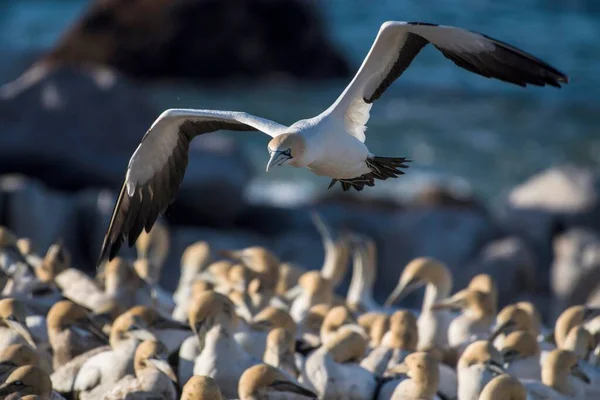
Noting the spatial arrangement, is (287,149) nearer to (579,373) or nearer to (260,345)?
(260,345)

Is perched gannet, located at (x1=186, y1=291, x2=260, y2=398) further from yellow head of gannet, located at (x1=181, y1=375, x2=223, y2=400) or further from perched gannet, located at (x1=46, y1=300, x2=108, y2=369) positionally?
yellow head of gannet, located at (x1=181, y1=375, x2=223, y2=400)

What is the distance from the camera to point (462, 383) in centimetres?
744

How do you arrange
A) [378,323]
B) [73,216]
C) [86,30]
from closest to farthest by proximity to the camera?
[378,323] → [73,216] → [86,30]

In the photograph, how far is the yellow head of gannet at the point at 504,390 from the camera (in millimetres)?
6586

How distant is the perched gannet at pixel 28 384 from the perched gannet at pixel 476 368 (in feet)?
7.83

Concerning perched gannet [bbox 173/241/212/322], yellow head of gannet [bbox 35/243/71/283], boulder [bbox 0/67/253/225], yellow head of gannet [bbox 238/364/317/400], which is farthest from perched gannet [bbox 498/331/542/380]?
boulder [bbox 0/67/253/225]

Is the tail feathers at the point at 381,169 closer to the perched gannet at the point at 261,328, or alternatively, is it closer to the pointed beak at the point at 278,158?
the pointed beak at the point at 278,158

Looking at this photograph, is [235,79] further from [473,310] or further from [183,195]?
[473,310]

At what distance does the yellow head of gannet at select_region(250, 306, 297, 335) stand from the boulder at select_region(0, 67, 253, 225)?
6.52 meters

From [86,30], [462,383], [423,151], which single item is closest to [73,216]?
[462,383]

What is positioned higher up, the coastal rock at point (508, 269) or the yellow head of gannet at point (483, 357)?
the yellow head of gannet at point (483, 357)

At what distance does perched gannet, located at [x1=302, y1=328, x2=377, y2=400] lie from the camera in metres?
7.37

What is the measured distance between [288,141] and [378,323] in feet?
7.49

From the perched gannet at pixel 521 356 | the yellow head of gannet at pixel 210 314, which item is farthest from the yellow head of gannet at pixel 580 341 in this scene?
the yellow head of gannet at pixel 210 314
